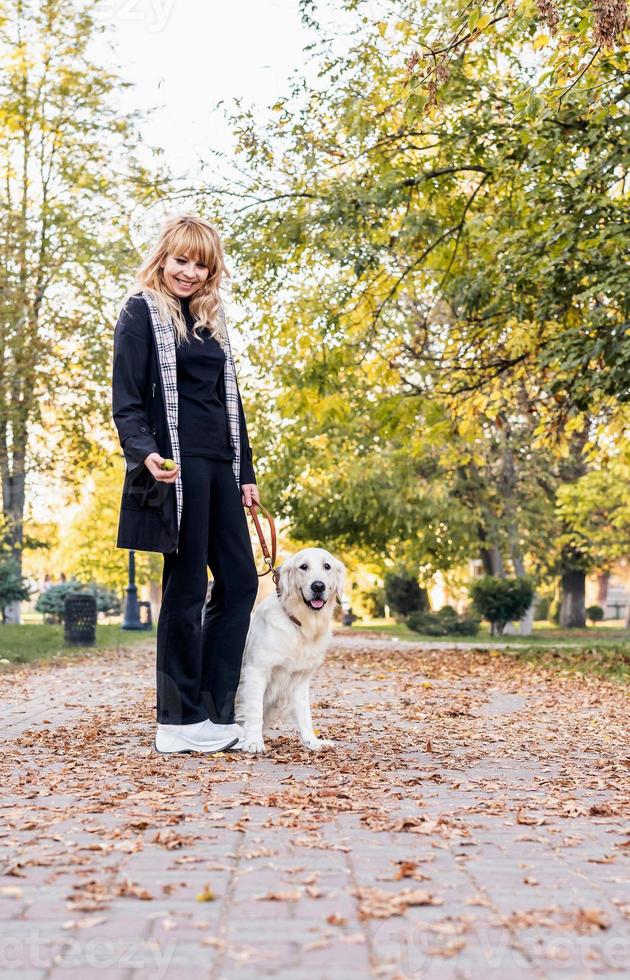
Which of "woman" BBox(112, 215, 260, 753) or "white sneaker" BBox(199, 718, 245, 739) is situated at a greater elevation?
"woman" BBox(112, 215, 260, 753)

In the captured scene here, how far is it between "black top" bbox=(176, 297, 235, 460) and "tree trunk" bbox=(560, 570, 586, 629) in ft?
111

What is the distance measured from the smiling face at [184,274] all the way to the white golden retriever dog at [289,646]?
1529mm

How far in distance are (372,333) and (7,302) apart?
6.53m

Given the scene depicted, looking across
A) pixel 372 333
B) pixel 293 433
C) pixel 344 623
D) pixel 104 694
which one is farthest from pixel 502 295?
pixel 344 623

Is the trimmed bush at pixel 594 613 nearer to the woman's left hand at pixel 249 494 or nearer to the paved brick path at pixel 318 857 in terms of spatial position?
the paved brick path at pixel 318 857

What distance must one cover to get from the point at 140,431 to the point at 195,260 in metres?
0.99

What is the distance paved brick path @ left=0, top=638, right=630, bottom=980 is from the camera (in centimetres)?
269

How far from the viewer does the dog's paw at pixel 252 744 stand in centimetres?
581

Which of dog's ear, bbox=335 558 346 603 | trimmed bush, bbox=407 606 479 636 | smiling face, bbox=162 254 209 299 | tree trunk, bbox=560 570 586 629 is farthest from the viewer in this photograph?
tree trunk, bbox=560 570 586 629

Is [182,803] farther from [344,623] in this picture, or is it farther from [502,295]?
[344,623]

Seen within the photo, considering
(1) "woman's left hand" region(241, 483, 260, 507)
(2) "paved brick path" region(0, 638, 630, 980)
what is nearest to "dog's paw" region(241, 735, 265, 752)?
(2) "paved brick path" region(0, 638, 630, 980)

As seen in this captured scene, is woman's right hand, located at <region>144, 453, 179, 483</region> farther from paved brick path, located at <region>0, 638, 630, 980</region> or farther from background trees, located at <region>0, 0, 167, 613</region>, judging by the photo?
background trees, located at <region>0, 0, 167, 613</region>

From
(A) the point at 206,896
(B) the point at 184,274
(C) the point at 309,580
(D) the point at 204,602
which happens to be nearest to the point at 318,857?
(A) the point at 206,896

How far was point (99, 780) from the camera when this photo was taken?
16.5 ft
